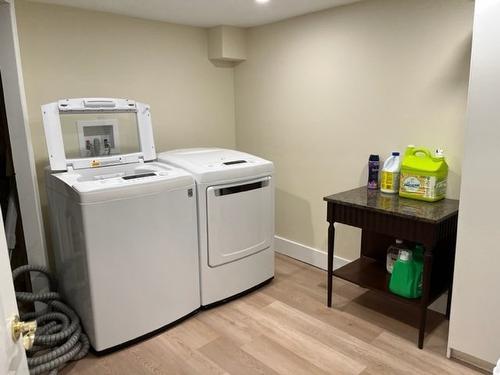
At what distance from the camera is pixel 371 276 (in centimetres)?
237

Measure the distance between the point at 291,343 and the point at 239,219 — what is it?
81 cm

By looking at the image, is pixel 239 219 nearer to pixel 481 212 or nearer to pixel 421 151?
pixel 421 151

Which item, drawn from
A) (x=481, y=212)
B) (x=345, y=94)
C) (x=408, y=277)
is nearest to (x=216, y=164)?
(x=345, y=94)

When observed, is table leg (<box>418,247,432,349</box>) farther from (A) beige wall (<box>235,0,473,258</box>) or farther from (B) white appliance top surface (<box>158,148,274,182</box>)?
(B) white appliance top surface (<box>158,148,274,182</box>)

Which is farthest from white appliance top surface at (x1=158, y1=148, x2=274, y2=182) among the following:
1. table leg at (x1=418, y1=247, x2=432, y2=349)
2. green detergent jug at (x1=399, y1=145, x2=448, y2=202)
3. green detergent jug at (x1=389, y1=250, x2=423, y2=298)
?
table leg at (x1=418, y1=247, x2=432, y2=349)

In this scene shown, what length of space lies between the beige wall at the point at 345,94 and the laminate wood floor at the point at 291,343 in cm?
61

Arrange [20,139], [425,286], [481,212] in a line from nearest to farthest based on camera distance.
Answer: [481,212], [425,286], [20,139]

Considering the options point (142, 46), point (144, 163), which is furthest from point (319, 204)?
point (142, 46)

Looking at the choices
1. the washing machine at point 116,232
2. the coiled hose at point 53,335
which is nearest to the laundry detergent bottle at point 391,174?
the washing machine at point 116,232

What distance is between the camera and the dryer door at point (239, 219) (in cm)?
236

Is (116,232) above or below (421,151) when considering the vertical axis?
below

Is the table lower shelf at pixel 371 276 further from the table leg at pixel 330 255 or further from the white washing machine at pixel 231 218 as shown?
the white washing machine at pixel 231 218

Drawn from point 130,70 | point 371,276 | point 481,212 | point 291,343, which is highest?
point 130,70

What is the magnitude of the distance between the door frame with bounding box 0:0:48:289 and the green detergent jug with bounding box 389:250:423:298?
84.5 inches
